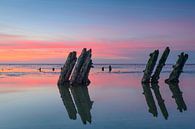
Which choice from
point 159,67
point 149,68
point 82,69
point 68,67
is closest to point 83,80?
point 82,69

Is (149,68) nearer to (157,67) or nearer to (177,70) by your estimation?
(157,67)

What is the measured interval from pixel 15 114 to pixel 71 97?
731 cm

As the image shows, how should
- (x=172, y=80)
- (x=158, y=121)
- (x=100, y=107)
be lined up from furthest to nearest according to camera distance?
(x=172, y=80)
(x=100, y=107)
(x=158, y=121)

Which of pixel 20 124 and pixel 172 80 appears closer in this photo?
pixel 20 124

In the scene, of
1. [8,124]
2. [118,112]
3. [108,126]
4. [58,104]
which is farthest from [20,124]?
[58,104]

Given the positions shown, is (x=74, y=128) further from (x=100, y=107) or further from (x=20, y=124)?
(x=100, y=107)

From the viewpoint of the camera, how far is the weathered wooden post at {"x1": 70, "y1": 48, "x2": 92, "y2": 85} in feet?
103

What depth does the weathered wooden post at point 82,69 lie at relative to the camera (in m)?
31.4

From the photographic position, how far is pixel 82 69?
103 ft

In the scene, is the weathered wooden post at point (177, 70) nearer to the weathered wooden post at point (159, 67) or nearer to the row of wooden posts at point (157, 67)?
the row of wooden posts at point (157, 67)

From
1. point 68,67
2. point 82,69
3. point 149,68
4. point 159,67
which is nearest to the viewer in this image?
point 82,69

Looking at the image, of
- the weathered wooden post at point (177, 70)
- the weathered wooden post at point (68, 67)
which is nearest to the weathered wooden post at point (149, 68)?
the weathered wooden post at point (177, 70)

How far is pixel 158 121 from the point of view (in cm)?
1362

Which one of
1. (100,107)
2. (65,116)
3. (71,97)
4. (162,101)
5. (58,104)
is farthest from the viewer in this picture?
(71,97)
